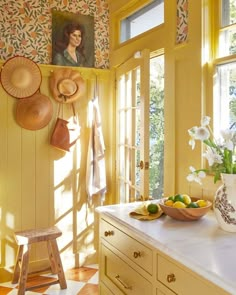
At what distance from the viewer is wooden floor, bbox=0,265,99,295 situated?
2.58 m

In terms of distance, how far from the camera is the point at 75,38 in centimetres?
299

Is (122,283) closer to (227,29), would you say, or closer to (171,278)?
(171,278)

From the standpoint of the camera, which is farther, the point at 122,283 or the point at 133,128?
the point at 133,128

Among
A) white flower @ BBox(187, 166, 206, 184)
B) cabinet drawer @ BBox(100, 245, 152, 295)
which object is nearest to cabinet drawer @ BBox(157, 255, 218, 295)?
cabinet drawer @ BBox(100, 245, 152, 295)

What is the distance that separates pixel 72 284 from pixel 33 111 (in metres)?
1.53

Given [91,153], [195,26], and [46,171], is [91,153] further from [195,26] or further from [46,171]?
[195,26]

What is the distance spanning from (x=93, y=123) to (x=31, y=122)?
0.58 meters

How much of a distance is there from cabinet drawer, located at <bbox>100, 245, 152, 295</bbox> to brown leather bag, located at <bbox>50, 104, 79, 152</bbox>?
1276 millimetres

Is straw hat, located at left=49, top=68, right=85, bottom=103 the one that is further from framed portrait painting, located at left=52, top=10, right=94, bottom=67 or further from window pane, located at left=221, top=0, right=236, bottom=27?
window pane, located at left=221, top=0, right=236, bottom=27

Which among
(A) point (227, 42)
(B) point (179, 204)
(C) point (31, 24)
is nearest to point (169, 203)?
(B) point (179, 204)

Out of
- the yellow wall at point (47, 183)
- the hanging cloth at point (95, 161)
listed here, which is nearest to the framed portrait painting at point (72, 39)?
the yellow wall at point (47, 183)

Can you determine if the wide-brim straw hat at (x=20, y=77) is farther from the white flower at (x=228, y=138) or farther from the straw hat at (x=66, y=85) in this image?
the white flower at (x=228, y=138)

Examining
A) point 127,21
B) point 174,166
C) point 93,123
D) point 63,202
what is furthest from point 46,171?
point 127,21

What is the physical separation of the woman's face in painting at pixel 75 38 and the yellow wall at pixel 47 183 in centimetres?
25
